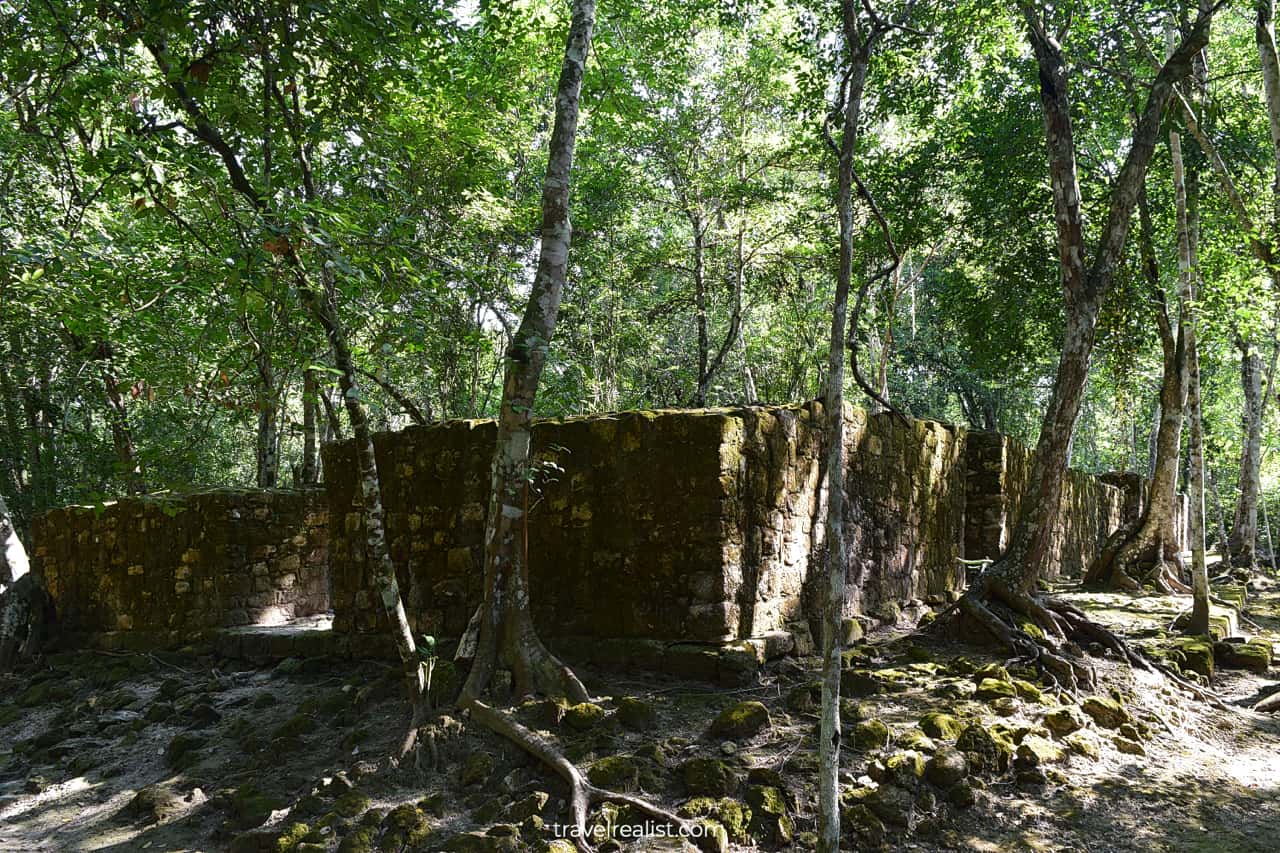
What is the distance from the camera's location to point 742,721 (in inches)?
182

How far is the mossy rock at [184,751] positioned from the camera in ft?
17.8

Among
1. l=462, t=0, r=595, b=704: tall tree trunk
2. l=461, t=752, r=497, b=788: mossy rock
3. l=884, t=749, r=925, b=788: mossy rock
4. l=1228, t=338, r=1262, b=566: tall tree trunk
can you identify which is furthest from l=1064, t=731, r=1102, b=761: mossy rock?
l=1228, t=338, r=1262, b=566: tall tree trunk

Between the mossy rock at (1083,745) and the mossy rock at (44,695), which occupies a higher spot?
the mossy rock at (1083,745)

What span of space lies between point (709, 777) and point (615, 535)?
2.02 metres

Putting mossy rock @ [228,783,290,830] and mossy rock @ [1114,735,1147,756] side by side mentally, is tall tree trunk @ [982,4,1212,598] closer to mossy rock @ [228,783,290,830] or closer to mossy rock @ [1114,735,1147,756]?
mossy rock @ [1114,735,1147,756]

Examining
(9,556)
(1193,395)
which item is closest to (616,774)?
(1193,395)

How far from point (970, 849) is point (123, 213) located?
12213 mm

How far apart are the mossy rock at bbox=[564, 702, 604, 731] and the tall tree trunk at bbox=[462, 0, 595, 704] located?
0.15 m

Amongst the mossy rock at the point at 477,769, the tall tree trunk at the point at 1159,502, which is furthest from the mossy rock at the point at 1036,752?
the tall tree trunk at the point at 1159,502

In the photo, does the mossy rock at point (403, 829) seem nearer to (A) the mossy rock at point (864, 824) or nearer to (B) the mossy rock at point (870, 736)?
(A) the mossy rock at point (864, 824)

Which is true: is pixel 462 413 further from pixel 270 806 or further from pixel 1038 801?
pixel 1038 801

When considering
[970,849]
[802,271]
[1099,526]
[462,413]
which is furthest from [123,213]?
[1099,526]

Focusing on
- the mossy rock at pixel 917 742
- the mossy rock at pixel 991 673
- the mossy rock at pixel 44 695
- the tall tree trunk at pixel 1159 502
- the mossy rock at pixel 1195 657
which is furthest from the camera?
the tall tree trunk at pixel 1159 502

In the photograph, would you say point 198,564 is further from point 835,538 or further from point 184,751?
point 835,538
